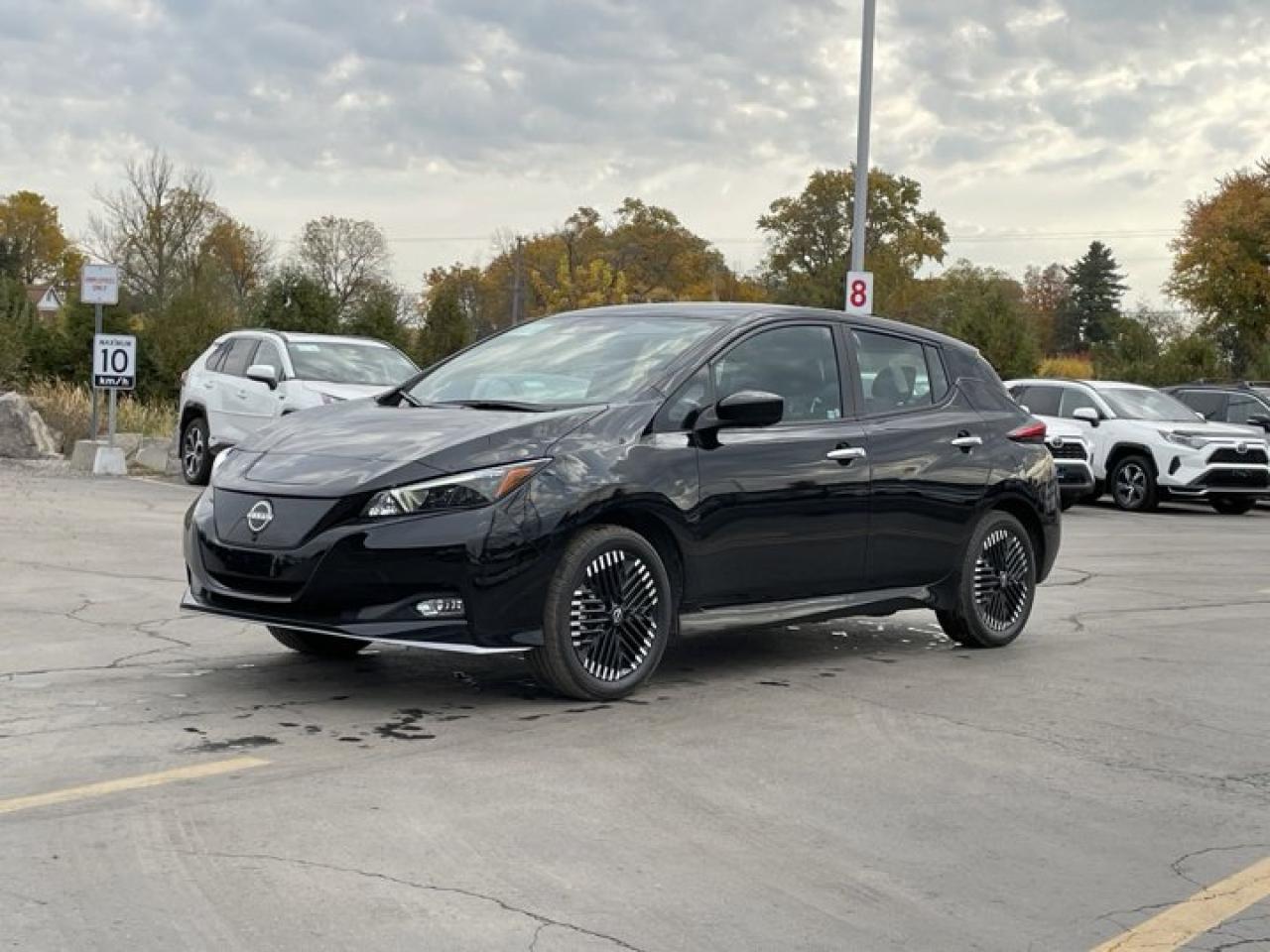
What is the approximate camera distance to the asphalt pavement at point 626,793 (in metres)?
4.33

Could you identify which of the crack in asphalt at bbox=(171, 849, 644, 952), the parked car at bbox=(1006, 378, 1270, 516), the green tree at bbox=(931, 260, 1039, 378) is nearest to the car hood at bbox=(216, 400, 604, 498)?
the crack in asphalt at bbox=(171, 849, 644, 952)

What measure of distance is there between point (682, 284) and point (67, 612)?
75.0 meters

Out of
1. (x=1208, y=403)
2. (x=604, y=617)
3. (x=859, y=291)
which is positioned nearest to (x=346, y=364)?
(x=859, y=291)

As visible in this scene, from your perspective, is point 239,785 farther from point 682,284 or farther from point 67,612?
point 682,284

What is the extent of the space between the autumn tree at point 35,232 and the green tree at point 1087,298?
216 feet

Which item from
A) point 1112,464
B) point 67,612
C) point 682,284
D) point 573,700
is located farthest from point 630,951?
point 682,284

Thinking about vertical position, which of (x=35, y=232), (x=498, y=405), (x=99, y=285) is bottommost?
(x=498, y=405)

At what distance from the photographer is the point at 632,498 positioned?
706 centimetres

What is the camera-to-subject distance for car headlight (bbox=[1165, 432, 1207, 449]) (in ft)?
74.3

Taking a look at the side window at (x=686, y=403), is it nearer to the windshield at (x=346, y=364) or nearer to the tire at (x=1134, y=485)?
the windshield at (x=346, y=364)

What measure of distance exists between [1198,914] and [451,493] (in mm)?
3216

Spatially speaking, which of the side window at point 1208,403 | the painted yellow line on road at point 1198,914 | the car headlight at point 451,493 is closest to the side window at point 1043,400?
the side window at point 1208,403

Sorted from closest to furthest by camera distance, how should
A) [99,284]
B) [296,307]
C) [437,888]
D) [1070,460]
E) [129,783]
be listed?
[437,888] → [129,783] → [1070,460] → [99,284] → [296,307]

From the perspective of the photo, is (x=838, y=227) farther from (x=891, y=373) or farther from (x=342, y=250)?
→ (x=891, y=373)
